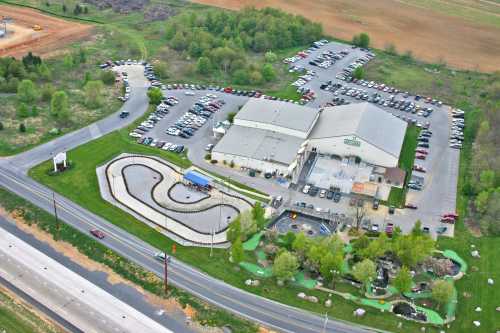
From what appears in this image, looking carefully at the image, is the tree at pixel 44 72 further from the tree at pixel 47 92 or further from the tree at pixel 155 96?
the tree at pixel 155 96

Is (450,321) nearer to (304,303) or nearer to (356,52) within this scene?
(304,303)

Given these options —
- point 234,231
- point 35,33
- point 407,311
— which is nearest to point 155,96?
point 234,231

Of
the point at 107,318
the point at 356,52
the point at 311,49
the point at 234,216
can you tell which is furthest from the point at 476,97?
the point at 107,318

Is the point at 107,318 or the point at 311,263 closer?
the point at 107,318

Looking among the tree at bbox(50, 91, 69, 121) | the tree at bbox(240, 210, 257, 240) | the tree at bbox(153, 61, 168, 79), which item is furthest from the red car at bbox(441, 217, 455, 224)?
the tree at bbox(153, 61, 168, 79)

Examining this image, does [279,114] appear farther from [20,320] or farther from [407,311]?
[20,320]

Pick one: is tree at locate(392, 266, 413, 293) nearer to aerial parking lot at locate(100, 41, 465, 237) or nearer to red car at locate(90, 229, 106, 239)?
aerial parking lot at locate(100, 41, 465, 237)
